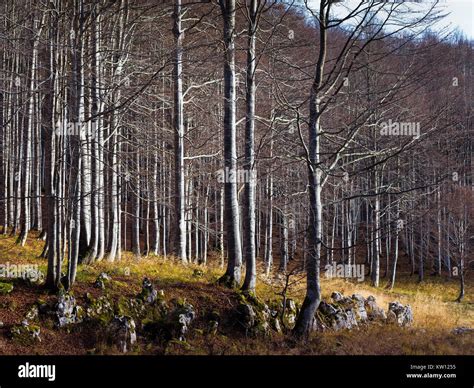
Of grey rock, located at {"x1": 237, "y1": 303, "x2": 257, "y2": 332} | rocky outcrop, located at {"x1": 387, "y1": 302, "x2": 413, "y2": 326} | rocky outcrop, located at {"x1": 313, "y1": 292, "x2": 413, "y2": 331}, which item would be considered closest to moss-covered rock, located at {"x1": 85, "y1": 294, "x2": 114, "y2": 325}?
grey rock, located at {"x1": 237, "y1": 303, "x2": 257, "y2": 332}

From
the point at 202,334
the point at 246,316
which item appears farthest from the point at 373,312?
the point at 202,334

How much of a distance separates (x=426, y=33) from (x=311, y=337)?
5532mm

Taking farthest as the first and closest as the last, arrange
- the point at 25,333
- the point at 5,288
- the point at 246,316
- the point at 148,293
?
the point at 148,293, the point at 246,316, the point at 5,288, the point at 25,333

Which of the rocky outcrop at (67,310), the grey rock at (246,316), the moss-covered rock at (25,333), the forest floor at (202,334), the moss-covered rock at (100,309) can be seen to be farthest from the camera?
the grey rock at (246,316)

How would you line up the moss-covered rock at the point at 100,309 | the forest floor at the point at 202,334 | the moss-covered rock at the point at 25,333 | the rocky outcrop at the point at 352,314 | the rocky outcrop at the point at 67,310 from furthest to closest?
the rocky outcrop at the point at 352,314 → the moss-covered rock at the point at 100,309 → the rocky outcrop at the point at 67,310 → the forest floor at the point at 202,334 → the moss-covered rock at the point at 25,333

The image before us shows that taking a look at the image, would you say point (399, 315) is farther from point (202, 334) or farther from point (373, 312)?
point (202, 334)

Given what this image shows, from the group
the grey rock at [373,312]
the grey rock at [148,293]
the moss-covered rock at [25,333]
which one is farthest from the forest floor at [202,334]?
the grey rock at [373,312]

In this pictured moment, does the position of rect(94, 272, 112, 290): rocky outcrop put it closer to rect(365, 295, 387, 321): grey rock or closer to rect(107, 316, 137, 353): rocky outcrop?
rect(107, 316, 137, 353): rocky outcrop

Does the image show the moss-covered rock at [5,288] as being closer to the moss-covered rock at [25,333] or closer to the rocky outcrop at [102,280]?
the moss-covered rock at [25,333]

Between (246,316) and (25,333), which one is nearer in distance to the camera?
(25,333)
